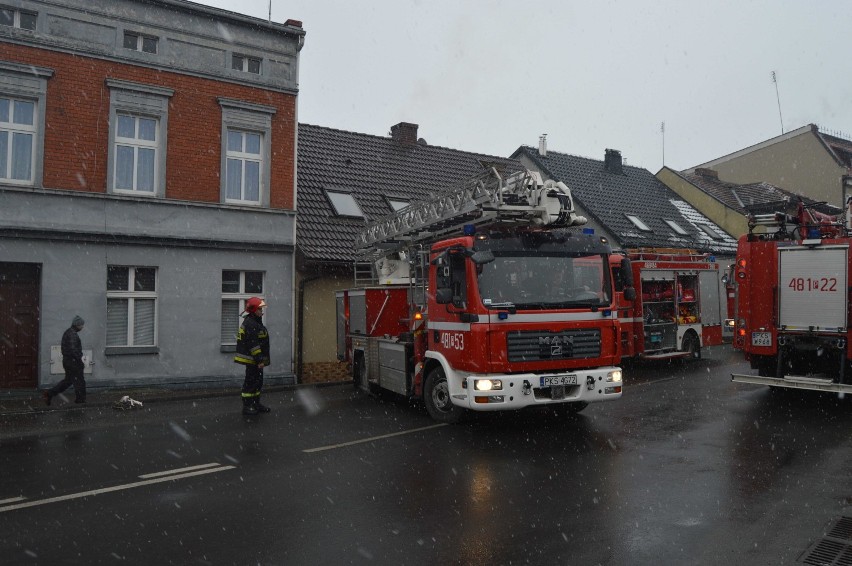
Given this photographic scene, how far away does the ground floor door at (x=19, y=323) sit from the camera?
45.8 feet

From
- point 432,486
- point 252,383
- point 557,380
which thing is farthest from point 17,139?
point 432,486

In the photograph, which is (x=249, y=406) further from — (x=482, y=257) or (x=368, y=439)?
(x=482, y=257)

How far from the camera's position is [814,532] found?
527 cm

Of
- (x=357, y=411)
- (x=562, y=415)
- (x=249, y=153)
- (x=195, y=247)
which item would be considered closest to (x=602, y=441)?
(x=562, y=415)

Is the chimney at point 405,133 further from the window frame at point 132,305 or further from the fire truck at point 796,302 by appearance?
the fire truck at point 796,302

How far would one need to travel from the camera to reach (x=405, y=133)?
24.5 m

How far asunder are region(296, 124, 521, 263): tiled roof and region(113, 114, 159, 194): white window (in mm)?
3804

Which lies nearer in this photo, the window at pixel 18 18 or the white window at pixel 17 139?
the window at pixel 18 18

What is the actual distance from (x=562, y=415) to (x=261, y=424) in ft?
15.0

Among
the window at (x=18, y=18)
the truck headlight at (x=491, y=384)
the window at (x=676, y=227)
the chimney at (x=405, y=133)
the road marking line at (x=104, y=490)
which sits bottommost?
the road marking line at (x=104, y=490)

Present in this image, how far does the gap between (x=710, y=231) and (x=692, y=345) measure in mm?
14904

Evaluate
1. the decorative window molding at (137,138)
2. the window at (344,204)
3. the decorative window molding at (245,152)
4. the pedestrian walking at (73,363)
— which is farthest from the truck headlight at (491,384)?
the window at (344,204)

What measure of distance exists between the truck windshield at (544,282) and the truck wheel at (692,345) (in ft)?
30.5

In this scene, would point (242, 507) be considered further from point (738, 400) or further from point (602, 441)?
point (738, 400)
